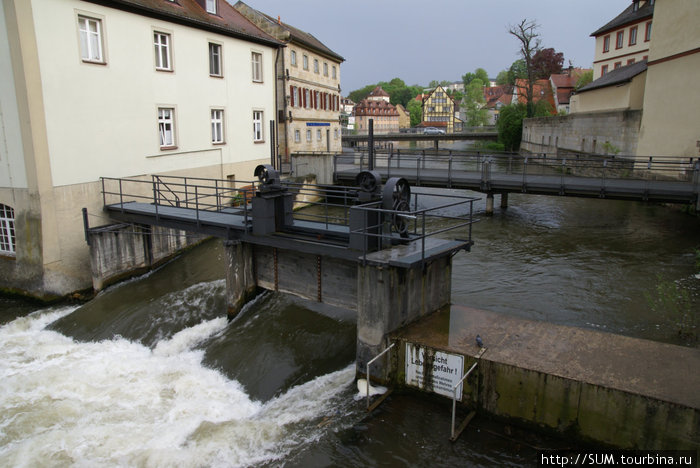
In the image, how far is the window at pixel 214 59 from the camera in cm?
2069

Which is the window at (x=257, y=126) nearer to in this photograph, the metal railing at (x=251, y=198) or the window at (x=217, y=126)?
the window at (x=217, y=126)

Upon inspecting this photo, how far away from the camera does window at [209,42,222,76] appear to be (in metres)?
20.7

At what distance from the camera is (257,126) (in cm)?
2409

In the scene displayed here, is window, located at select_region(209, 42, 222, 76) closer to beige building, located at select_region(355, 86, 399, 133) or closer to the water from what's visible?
the water

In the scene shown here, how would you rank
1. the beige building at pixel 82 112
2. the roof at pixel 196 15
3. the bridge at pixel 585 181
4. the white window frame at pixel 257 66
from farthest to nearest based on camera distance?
the white window frame at pixel 257 66 < the bridge at pixel 585 181 < the roof at pixel 196 15 < the beige building at pixel 82 112

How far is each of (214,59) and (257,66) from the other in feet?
10.3

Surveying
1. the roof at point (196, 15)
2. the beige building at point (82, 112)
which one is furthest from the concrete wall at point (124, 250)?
the roof at point (196, 15)

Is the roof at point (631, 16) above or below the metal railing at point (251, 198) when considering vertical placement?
above

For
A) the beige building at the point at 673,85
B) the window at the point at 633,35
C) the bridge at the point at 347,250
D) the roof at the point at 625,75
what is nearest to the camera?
the bridge at the point at 347,250

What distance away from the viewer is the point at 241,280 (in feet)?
41.3

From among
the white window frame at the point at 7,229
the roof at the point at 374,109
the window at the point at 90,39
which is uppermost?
the roof at the point at 374,109

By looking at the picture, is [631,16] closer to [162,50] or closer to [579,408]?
[162,50]

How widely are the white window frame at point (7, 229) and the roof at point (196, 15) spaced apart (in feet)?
22.0

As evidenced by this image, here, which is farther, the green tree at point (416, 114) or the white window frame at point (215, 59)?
the green tree at point (416, 114)
